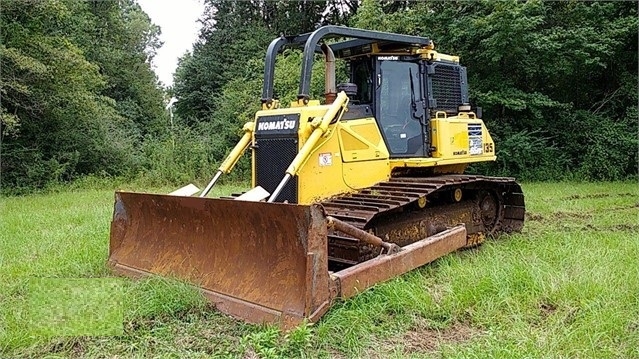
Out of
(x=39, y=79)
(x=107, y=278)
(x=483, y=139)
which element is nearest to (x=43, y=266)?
(x=107, y=278)

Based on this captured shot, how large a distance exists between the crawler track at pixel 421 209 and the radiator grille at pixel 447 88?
100 centimetres

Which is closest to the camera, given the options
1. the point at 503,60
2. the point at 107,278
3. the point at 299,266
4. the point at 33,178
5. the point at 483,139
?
the point at 299,266

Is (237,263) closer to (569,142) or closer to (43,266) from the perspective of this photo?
(43,266)

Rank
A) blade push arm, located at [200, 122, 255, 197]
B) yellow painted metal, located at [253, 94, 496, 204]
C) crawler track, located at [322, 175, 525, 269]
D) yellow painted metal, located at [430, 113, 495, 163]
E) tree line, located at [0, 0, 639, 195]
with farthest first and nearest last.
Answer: tree line, located at [0, 0, 639, 195], yellow painted metal, located at [430, 113, 495, 163], blade push arm, located at [200, 122, 255, 197], yellow painted metal, located at [253, 94, 496, 204], crawler track, located at [322, 175, 525, 269]

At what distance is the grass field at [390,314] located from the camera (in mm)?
3002

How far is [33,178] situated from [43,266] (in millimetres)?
10635

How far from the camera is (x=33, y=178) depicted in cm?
1412

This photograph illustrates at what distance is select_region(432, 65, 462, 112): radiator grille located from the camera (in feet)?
20.0

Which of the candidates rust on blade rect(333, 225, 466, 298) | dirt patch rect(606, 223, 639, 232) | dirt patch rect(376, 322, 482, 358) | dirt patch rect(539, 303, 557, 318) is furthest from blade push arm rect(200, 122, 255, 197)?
dirt patch rect(606, 223, 639, 232)

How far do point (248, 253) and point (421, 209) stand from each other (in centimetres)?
216

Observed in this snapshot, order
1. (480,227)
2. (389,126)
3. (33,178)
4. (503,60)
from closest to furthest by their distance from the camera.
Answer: (389,126)
(480,227)
(503,60)
(33,178)

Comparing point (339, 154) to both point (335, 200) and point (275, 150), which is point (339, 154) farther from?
point (275, 150)

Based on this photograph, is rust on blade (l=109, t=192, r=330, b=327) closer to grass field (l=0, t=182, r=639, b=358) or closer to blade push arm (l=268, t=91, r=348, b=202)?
grass field (l=0, t=182, r=639, b=358)

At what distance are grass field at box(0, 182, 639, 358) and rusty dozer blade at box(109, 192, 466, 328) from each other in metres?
0.14
